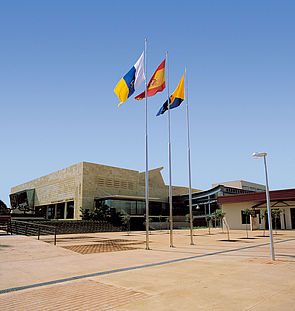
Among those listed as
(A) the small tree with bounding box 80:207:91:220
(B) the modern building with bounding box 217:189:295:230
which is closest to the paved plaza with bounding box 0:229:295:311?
(B) the modern building with bounding box 217:189:295:230

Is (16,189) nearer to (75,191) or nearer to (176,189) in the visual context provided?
(75,191)

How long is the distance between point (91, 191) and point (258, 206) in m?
27.4

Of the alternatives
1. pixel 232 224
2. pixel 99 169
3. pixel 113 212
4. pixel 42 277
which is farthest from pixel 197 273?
pixel 99 169

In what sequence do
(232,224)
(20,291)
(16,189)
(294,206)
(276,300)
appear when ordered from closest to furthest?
(276,300), (20,291), (294,206), (232,224), (16,189)

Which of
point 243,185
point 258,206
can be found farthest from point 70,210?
point 243,185

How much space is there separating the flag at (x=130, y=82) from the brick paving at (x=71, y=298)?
1210 cm

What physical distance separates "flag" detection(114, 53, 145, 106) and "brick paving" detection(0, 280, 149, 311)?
39.7 ft

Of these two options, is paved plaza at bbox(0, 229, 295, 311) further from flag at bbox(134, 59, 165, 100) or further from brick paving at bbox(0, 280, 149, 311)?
flag at bbox(134, 59, 165, 100)

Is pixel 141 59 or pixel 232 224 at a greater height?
pixel 141 59

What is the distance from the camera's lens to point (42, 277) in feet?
27.1

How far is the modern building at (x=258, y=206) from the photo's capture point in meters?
34.8

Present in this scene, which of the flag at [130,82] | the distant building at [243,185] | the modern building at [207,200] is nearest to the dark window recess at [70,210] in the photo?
the modern building at [207,200]

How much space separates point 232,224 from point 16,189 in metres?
63.4

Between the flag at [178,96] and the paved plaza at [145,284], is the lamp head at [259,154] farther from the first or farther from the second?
the flag at [178,96]
